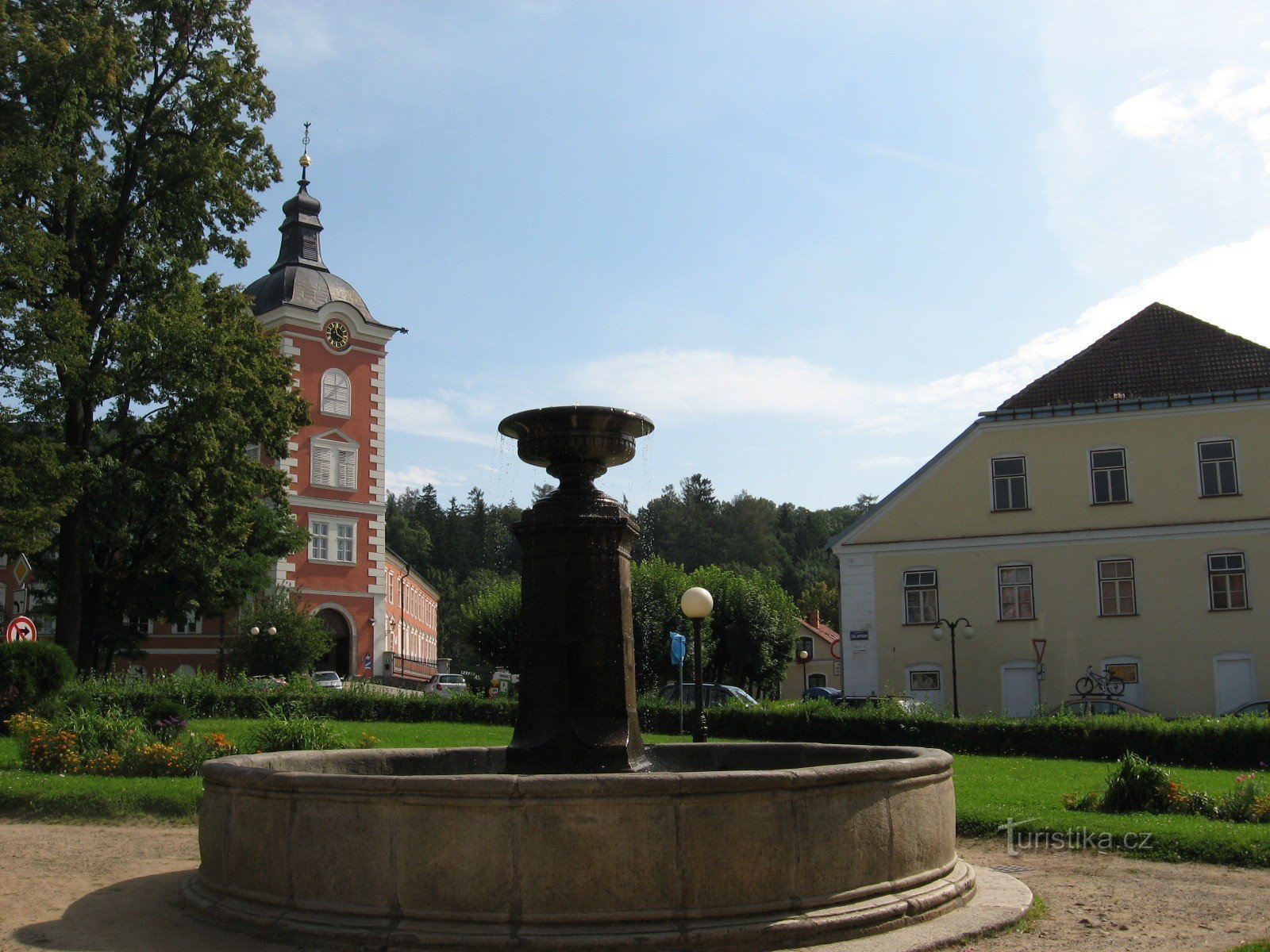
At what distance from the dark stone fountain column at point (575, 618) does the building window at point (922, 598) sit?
27.4m

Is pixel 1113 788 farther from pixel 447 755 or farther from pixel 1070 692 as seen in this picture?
pixel 1070 692

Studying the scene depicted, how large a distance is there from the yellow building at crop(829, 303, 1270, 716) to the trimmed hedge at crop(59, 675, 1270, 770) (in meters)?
8.86

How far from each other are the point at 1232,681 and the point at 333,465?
3641 centimetres

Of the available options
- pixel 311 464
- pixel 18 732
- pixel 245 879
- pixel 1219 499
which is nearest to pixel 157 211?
pixel 18 732

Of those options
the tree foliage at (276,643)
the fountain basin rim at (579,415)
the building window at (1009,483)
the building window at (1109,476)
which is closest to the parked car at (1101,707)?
the building window at (1109,476)

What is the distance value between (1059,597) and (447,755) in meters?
27.3

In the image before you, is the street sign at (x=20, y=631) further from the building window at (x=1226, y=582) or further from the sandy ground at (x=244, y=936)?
the building window at (x=1226, y=582)

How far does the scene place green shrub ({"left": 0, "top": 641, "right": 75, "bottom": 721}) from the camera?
2103 centimetres

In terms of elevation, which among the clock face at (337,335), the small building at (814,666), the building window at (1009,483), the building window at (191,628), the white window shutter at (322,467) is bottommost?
the small building at (814,666)

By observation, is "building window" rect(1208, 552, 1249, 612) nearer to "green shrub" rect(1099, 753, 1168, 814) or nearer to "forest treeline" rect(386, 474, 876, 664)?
"green shrub" rect(1099, 753, 1168, 814)

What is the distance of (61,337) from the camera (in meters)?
26.8

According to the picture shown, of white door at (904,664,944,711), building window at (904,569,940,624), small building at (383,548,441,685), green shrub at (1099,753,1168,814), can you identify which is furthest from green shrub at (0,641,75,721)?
small building at (383,548,441,685)

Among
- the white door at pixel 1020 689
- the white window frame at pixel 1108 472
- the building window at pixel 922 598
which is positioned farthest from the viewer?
the building window at pixel 922 598

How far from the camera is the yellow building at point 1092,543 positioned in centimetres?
3250
